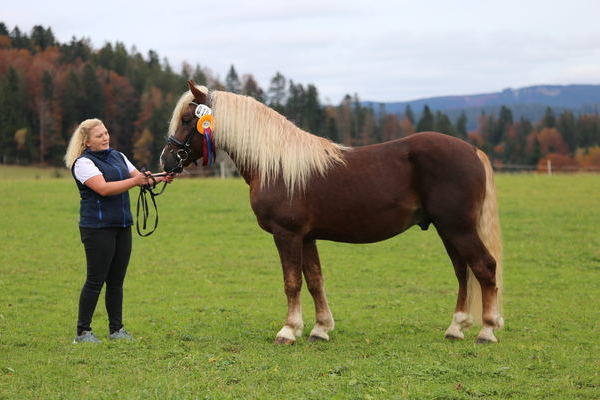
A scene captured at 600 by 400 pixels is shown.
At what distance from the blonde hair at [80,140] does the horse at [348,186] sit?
770 millimetres

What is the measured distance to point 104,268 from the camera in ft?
21.1

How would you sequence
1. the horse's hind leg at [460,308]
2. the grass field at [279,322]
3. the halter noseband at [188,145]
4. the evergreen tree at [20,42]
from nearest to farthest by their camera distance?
the grass field at [279,322] < the halter noseband at [188,145] < the horse's hind leg at [460,308] < the evergreen tree at [20,42]

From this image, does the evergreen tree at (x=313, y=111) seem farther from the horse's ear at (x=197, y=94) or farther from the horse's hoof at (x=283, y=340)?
the horse's hoof at (x=283, y=340)

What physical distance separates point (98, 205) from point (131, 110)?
70652mm

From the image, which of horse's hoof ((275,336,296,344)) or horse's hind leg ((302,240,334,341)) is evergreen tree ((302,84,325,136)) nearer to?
horse's hind leg ((302,240,334,341))

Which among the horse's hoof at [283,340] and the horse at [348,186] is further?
the horse's hoof at [283,340]

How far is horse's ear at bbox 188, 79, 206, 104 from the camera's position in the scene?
6463 mm

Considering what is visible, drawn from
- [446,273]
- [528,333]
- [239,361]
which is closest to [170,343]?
[239,361]

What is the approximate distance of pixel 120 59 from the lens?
91.0 meters

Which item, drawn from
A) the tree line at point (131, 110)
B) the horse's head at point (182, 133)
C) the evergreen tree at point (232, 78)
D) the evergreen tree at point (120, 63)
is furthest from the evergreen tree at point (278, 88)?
the horse's head at point (182, 133)

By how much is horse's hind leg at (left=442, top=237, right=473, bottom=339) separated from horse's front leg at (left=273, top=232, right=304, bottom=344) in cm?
152

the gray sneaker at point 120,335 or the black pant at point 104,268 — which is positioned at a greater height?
the black pant at point 104,268

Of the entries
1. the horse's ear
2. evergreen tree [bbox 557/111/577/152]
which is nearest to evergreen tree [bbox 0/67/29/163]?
the horse's ear

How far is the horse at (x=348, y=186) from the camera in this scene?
6324mm
